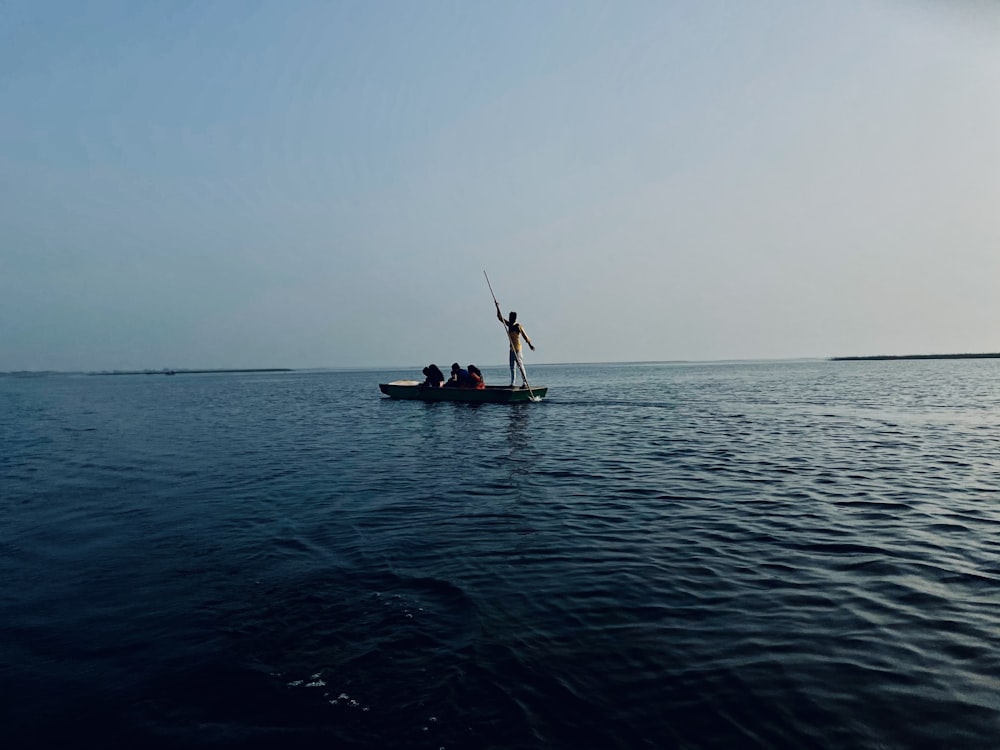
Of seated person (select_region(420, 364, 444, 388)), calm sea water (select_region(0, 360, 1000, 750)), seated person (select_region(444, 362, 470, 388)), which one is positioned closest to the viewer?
calm sea water (select_region(0, 360, 1000, 750))

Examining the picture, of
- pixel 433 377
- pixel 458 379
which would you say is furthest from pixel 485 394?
pixel 433 377

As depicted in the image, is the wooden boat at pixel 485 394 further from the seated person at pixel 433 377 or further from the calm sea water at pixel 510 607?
the calm sea water at pixel 510 607

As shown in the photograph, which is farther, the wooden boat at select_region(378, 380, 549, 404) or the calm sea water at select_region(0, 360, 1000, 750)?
the wooden boat at select_region(378, 380, 549, 404)

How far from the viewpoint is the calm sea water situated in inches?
179

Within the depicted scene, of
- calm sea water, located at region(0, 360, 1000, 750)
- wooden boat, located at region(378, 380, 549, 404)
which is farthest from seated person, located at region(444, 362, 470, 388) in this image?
calm sea water, located at region(0, 360, 1000, 750)

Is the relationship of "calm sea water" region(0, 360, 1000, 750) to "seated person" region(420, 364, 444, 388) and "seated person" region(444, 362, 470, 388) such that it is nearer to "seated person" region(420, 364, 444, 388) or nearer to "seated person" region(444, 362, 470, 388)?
"seated person" region(444, 362, 470, 388)

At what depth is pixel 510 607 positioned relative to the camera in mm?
6738

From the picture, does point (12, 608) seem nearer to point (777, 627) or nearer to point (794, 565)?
point (777, 627)

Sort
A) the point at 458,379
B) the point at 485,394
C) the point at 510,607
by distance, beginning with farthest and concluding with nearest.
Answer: the point at 458,379, the point at 485,394, the point at 510,607

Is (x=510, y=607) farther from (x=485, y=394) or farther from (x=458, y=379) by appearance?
(x=458, y=379)

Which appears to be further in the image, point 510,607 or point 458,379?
point 458,379

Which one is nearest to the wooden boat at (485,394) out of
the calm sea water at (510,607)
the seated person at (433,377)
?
the seated person at (433,377)

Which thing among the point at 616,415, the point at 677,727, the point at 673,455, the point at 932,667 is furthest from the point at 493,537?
the point at 616,415

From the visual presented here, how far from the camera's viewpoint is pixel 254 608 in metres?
6.89
